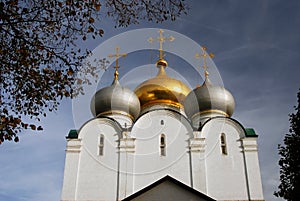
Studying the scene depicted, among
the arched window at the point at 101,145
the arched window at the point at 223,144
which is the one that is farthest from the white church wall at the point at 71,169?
the arched window at the point at 223,144

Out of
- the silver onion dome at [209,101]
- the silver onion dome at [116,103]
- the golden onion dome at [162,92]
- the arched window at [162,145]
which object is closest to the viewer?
the arched window at [162,145]

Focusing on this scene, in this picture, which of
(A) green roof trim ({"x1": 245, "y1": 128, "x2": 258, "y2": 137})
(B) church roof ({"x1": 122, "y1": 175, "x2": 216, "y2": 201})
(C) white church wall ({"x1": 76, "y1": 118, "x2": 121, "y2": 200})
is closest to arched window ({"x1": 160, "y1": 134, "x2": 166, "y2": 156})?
(C) white church wall ({"x1": 76, "y1": 118, "x2": 121, "y2": 200})

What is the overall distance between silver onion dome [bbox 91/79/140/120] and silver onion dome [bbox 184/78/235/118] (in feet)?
7.91

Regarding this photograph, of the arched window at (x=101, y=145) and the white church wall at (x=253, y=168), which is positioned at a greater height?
the arched window at (x=101, y=145)

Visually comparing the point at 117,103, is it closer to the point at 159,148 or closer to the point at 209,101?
the point at 159,148

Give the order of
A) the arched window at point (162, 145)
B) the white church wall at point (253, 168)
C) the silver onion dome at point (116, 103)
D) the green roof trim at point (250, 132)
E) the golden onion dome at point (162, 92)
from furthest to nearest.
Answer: the golden onion dome at point (162, 92) < the silver onion dome at point (116, 103) < the green roof trim at point (250, 132) < the arched window at point (162, 145) < the white church wall at point (253, 168)

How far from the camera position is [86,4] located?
434 cm

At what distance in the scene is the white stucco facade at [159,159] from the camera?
1279 cm

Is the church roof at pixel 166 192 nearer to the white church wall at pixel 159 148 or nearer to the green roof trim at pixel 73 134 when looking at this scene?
the white church wall at pixel 159 148

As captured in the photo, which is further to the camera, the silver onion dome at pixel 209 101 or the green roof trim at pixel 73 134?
the silver onion dome at pixel 209 101

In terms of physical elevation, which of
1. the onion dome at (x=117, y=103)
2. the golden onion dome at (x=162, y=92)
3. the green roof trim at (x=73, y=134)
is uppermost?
the golden onion dome at (x=162, y=92)

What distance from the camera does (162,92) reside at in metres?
16.8

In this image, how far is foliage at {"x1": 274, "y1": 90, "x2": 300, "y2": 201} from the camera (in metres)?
8.88

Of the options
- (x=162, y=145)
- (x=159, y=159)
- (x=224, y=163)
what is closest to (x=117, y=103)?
(x=162, y=145)
